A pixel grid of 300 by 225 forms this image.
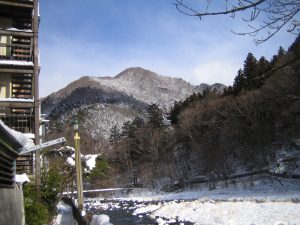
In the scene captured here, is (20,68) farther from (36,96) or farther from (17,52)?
(17,52)

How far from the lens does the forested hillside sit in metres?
43.6

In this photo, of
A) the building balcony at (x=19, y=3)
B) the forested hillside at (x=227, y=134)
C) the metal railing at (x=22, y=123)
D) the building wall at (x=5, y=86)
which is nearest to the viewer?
the metal railing at (x=22, y=123)

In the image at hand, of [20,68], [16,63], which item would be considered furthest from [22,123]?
[16,63]

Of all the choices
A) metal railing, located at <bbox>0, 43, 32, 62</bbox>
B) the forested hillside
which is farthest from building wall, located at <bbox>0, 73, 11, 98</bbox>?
the forested hillside

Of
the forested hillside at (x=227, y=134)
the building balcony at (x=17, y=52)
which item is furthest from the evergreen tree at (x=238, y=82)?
the building balcony at (x=17, y=52)

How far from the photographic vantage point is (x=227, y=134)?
50594 millimetres

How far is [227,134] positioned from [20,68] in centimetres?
3403

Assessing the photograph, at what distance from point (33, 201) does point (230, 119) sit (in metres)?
35.7

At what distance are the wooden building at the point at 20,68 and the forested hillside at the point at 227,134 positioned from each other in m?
18.1

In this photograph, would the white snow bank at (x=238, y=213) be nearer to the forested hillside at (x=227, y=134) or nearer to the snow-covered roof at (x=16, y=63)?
the forested hillside at (x=227, y=134)

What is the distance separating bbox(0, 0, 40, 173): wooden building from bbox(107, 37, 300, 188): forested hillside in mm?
18084

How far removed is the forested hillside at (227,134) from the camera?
43.6m

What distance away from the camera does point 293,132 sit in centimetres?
4356

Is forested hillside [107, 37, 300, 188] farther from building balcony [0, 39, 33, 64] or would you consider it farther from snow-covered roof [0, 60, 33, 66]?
snow-covered roof [0, 60, 33, 66]
